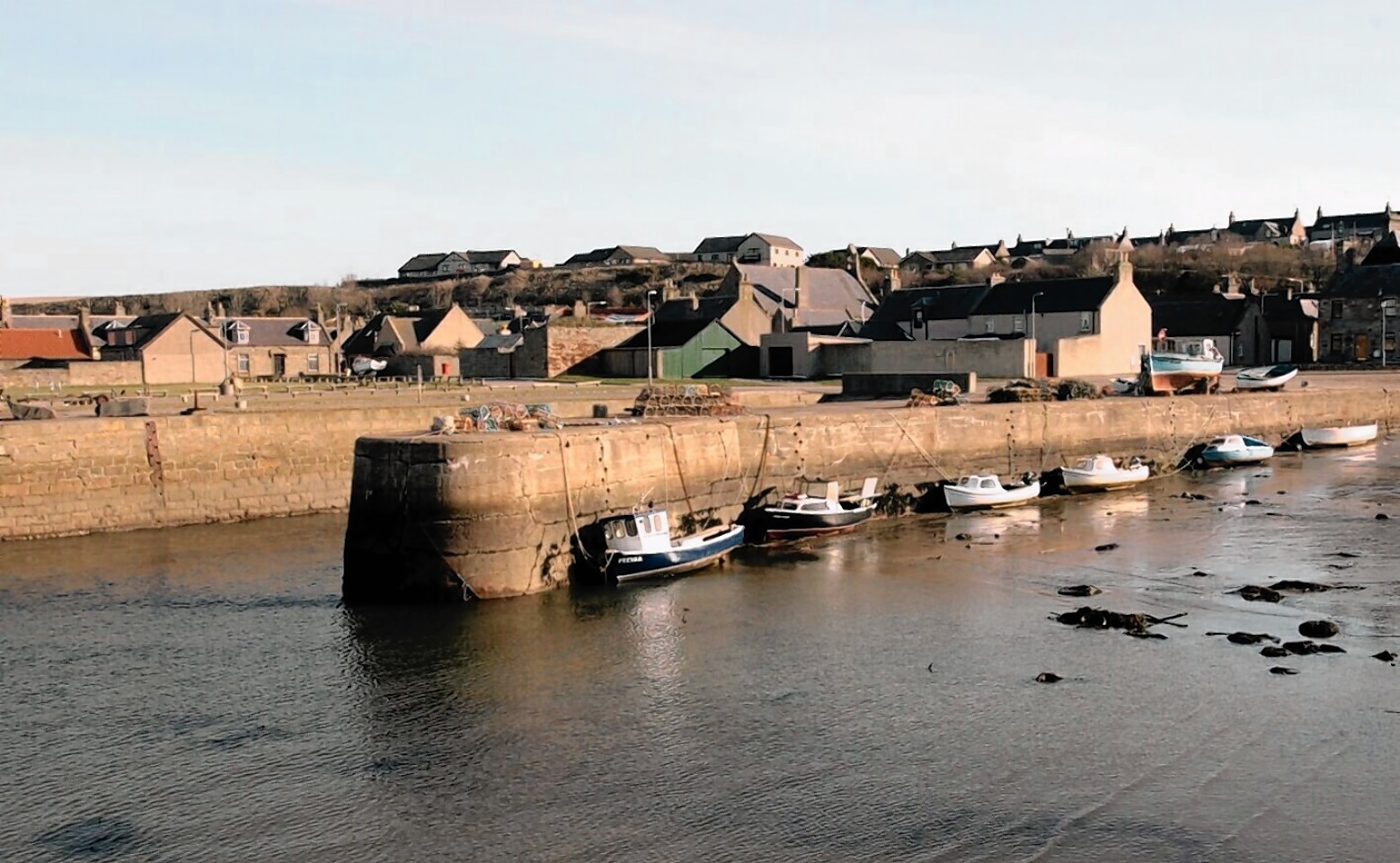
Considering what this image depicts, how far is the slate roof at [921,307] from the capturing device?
222 feet

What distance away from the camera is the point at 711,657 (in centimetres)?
1847

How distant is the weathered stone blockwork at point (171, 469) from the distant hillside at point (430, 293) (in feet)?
274

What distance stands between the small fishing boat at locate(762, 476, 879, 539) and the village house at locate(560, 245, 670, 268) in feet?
387

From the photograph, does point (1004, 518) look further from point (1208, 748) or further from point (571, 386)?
point (571, 386)

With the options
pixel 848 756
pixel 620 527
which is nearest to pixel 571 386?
pixel 620 527

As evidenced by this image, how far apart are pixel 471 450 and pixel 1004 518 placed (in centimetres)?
1488

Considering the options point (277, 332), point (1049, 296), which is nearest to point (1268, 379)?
point (1049, 296)

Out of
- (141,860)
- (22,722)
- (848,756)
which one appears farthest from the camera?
(22,722)

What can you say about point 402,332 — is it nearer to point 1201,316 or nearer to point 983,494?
point 1201,316

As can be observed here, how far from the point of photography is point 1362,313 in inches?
2746

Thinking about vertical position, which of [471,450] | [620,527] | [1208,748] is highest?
[471,450]

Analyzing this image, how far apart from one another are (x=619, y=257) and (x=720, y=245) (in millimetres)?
12103

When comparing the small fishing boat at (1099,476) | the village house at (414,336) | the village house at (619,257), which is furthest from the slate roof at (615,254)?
the small fishing boat at (1099,476)

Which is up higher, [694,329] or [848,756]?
[694,329]
